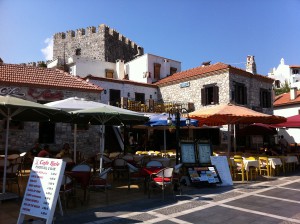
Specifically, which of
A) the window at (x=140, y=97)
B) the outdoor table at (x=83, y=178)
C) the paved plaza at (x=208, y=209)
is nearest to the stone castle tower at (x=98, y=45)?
the window at (x=140, y=97)

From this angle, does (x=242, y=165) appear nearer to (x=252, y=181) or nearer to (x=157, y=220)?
(x=252, y=181)

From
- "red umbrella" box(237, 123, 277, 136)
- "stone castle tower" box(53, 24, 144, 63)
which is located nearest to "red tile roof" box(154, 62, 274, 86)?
"red umbrella" box(237, 123, 277, 136)

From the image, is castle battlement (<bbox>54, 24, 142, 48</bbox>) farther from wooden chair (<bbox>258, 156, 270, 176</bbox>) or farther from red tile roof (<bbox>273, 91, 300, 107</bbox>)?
wooden chair (<bbox>258, 156, 270, 176</bbox>)

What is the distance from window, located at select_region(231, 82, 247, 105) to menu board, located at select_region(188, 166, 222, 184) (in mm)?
12895

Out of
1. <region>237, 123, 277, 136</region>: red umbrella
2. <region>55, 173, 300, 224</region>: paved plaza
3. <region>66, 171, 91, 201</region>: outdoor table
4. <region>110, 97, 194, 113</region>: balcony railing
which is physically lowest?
<region>55, 173, 300, 224</region>: paved plaza

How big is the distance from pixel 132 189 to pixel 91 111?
105 inches

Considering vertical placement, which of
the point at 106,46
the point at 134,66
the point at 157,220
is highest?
the point at 106,46

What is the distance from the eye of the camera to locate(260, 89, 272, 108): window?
963 inches

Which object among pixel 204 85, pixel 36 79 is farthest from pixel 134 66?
pixel 36 79

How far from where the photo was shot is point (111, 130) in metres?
19.5

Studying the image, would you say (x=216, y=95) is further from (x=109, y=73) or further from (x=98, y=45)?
(x=98, y=45)

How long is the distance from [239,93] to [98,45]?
2226 centimetres

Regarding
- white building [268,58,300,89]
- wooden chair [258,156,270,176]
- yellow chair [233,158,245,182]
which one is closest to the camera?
yellow chair [233,158,245,182]

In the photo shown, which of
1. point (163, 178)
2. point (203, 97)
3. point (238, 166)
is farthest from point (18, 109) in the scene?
point (203, 97)
